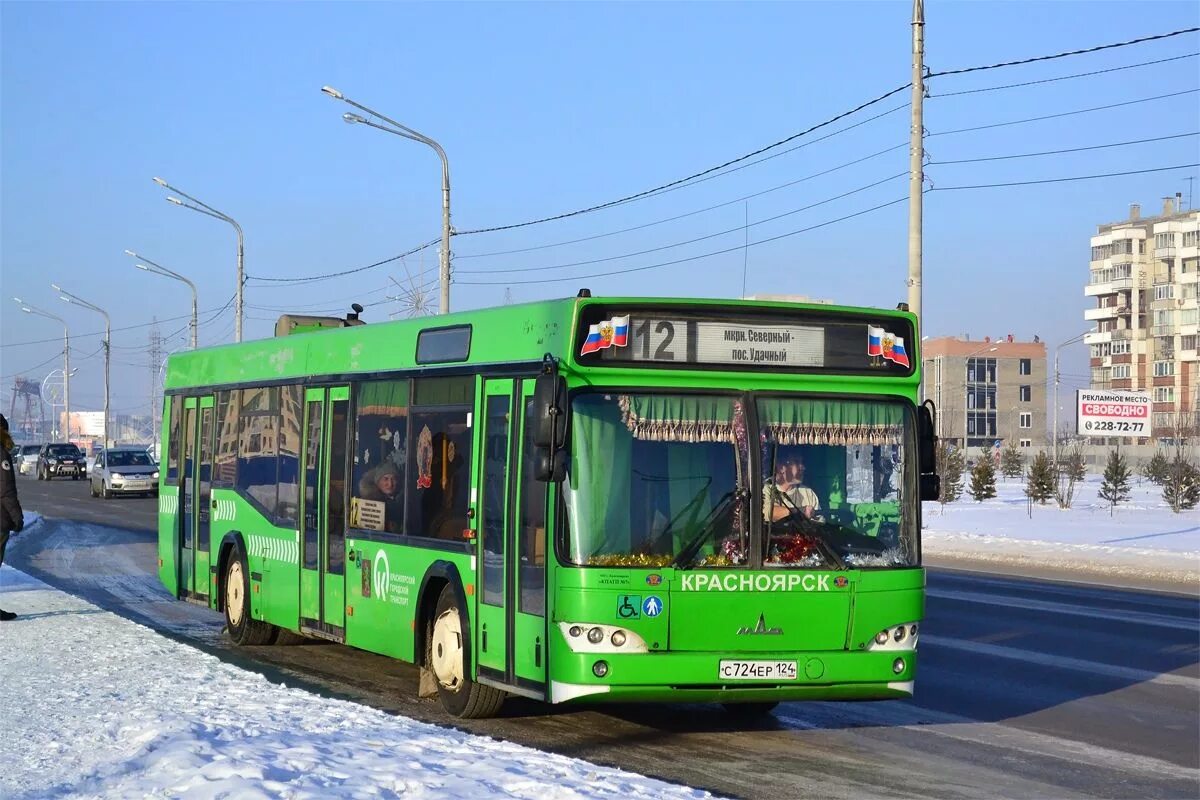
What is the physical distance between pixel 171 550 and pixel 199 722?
841 cm

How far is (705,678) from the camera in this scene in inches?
367

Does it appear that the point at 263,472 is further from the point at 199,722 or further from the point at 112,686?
the point at 199,722

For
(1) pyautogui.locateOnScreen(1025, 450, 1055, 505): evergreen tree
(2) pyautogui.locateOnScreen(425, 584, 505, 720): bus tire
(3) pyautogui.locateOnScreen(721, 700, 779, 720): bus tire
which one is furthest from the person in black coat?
(1) pyautogui.locateOnScreen(1025, 450, 1055, 505): evergreen tree

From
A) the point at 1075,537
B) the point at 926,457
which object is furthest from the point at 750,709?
the point at 1075,537

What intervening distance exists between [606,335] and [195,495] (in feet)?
27.9

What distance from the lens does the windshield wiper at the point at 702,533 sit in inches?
366

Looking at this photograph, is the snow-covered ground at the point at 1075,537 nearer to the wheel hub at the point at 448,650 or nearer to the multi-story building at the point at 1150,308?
the wheel hub at the point at 448,650

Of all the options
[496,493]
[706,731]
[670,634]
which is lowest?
[706,731]

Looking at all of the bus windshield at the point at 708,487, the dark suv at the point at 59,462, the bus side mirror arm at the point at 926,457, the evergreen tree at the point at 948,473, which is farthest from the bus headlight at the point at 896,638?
the dark suv at the point at 59,462

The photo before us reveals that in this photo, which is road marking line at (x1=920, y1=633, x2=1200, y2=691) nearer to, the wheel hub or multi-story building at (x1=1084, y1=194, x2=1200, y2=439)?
the wheel hub

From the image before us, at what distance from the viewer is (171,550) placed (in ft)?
57.4

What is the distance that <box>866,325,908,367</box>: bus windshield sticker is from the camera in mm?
9992

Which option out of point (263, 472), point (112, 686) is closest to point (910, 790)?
point (112, 686)

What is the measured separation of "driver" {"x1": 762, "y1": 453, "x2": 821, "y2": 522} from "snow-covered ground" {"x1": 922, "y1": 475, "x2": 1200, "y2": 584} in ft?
54.7
